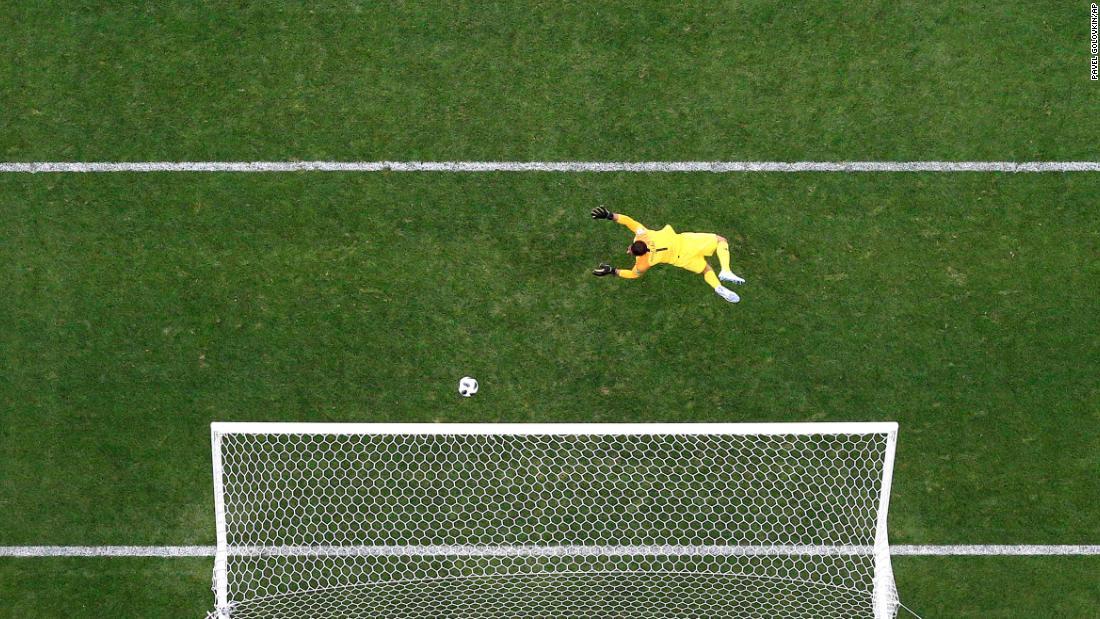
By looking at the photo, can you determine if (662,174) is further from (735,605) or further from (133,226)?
(133,226)

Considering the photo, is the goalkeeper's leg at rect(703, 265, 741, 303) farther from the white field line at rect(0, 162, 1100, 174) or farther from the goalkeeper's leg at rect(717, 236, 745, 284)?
the white field line at rect(0, 162, 1100, 174)

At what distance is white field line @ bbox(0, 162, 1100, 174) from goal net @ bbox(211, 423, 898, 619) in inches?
86.3

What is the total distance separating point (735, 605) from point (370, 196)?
4419mm

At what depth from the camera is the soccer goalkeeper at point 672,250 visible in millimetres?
5973

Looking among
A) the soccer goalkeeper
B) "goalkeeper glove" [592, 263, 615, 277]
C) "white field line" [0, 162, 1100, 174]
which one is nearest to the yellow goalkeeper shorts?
the soccer goalkeeper

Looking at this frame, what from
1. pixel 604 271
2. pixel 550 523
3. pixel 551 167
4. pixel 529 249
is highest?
pixel 551 167

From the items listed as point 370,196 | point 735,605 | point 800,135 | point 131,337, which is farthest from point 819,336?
point 131,337

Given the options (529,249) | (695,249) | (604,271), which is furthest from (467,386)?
(695,249)

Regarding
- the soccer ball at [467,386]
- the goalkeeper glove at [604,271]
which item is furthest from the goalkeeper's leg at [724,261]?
the soccer ball at [467,386]

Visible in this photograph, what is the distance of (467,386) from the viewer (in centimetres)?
639

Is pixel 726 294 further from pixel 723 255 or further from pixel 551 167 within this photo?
pixel 551 167

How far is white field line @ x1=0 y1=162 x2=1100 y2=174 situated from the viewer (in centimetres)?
655

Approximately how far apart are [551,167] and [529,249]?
27.7 inches

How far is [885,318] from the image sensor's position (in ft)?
21.4
